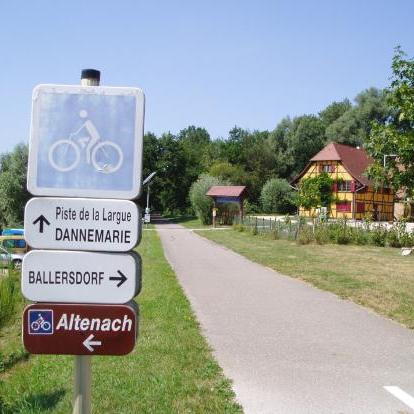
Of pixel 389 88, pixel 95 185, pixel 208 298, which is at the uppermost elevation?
pixel 389 88

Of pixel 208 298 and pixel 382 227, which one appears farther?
pixel 382 227

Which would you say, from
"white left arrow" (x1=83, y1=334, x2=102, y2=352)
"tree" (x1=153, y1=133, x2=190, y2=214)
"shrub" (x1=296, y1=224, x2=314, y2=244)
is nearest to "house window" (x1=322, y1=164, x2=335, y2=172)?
"tree" (x1=153, y1=133, x2=190, y2=214)

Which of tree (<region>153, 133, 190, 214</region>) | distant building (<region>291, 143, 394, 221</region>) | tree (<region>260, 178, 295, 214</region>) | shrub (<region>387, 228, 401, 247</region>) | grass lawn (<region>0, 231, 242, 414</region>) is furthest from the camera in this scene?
tree (<region>153, 133, 190, 214</region>)

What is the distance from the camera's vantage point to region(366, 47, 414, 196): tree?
11.0m

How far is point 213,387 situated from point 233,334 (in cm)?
244

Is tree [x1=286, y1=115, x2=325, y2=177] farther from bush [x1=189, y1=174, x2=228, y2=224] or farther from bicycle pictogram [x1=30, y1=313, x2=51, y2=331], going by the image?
bicycle pictogram [x1=30, y1=313, x2=51, y2=331]

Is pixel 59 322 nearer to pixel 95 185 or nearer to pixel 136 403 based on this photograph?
pixel 95 185

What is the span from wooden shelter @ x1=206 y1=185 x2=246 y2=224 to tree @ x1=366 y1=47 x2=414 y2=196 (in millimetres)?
28712

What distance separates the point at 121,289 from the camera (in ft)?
8.73

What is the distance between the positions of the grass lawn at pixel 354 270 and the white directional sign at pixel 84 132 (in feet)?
22.9

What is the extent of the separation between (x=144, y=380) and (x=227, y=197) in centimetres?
3705

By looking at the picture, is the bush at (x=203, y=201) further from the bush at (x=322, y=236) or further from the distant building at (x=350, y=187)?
the bush at (x=322, y=236)

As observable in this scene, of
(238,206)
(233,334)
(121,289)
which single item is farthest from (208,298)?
(238,206)

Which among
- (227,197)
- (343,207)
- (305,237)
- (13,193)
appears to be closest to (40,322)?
(305,237)
